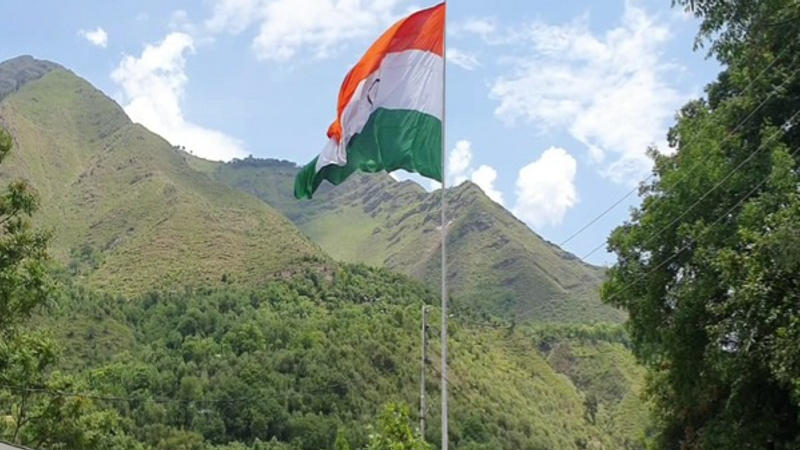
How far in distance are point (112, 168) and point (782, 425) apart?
423 feet

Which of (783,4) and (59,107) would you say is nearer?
(783,4)

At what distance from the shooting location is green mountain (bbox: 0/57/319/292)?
10206 centimetres

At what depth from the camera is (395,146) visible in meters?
10.3

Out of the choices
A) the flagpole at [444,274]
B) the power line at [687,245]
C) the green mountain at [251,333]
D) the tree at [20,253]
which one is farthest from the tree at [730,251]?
the green mountain at [251,333]

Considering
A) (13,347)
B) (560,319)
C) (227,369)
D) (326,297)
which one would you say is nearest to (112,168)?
(326,297)

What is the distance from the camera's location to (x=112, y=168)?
429 feet

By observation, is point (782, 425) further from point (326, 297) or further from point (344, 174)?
point (326, 297)

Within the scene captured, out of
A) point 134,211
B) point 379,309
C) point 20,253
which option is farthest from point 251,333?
point 20,253

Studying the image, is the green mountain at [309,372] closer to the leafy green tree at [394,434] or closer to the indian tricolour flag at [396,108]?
the leafy green tree at [394,434]

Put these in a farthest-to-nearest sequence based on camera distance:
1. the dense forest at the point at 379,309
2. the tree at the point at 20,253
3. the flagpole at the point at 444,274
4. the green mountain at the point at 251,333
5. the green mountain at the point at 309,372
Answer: the green mountain at the point at 251,333
the green mountain at the point at 309,372
the tree at the point at 20,253
the dense forest at the point at 379,309
the flagpole at the point at 444,274

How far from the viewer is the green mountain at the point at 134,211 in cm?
10206

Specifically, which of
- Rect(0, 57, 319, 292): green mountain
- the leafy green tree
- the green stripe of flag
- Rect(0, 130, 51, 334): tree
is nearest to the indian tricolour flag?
the green stripe of flag

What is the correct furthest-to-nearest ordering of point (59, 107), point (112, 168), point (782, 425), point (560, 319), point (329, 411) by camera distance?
point (59, 107), point (560, 319), point (112, 168), point (329, 411), point (782, 425)

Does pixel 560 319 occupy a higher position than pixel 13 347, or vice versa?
pixel 560 319
